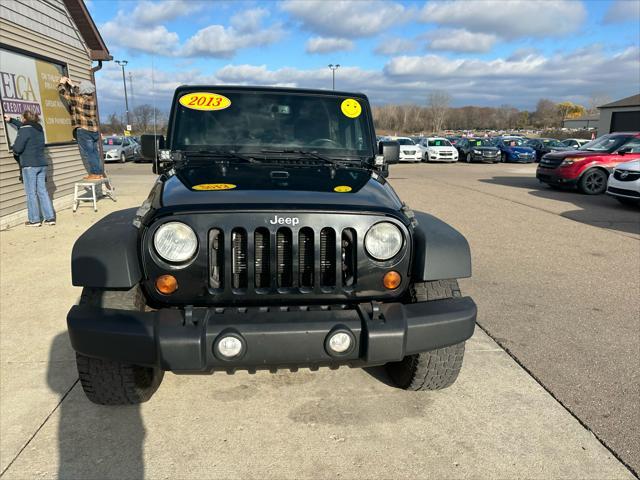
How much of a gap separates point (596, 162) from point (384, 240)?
1184cm

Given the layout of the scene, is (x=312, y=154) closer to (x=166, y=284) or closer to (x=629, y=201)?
(x=166, y=284)

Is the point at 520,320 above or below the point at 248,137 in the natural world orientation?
below

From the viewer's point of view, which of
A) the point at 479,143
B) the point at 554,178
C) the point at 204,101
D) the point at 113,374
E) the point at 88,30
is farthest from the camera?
the point at 479,143

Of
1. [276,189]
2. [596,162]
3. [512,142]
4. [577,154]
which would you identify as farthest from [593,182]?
[512,142]

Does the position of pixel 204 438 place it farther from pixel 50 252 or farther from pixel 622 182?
pixel 622 182

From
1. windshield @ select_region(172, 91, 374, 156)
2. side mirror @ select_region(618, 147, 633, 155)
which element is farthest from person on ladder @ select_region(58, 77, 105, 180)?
side mirror @ select_region(618, 147, 633, 155)

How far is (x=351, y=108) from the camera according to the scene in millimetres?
3805

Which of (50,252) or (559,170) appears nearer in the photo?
(50,252)

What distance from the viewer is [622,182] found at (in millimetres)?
9727

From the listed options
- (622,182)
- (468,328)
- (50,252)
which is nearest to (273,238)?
(468,328)

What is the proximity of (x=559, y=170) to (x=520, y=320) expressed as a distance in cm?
999

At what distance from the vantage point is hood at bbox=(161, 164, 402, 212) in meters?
2.41

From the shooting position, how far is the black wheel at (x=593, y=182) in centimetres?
1196

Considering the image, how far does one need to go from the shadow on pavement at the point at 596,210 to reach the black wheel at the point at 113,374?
8.14 metres
